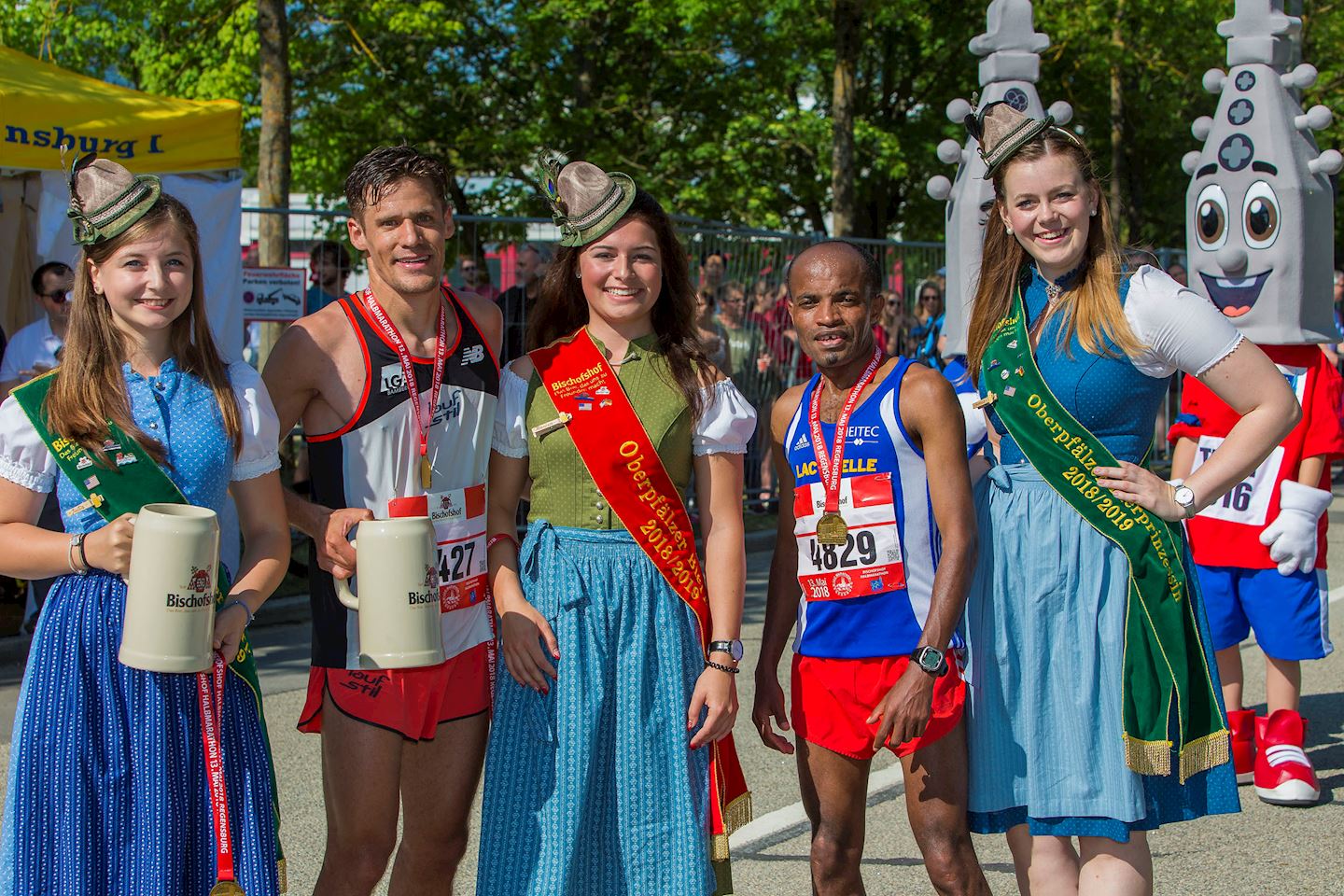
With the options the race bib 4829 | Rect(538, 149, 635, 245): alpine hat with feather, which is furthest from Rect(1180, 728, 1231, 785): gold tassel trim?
Rect(538, 149, 635, 245): alpine hat with feather

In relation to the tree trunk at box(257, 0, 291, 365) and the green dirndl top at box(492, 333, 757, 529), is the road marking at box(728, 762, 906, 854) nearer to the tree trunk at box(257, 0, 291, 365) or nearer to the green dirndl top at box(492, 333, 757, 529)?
the green dirndl top at box(492, 333, 757, 529)

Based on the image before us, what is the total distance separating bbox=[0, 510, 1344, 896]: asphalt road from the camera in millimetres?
4570

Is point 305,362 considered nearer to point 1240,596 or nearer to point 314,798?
point 314,798

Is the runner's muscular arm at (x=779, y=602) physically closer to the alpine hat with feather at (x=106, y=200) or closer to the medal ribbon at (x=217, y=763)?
the medal ribbon at (x=217, y=763)

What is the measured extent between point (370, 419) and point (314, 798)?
2.52 metres

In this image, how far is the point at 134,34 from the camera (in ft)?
62.6

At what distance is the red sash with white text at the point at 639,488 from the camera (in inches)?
127

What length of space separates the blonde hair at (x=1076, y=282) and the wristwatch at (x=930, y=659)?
721 mm

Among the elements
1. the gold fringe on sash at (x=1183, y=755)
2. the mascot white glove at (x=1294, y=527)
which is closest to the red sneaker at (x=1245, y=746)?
the mascot white glove at (x=1294, y=527)

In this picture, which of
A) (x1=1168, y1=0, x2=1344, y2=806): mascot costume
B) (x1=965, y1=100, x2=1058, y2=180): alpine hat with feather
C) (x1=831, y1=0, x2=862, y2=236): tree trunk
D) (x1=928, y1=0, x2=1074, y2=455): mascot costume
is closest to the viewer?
(x1=965, y1=100, x2=1058, y2=180): alpine hat with feather

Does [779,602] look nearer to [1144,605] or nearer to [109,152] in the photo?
[1144,605]

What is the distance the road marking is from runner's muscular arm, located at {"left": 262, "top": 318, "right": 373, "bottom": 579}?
1.97 metres

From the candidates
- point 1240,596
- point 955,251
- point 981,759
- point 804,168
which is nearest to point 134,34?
point 804,168

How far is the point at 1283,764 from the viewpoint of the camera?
5.38 meters
